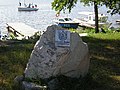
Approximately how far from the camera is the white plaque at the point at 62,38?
6514 mm

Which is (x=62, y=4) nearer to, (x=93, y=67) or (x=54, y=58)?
(x=93, y=67)

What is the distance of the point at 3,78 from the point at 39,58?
1.19 m

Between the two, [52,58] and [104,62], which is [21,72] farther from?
[104,62]

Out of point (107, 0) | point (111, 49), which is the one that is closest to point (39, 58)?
point (111, 49)

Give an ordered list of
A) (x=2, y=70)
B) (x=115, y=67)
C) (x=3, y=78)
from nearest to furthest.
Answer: (x=3, y=78) → (x=2, y=70) → (x=115, y=67)

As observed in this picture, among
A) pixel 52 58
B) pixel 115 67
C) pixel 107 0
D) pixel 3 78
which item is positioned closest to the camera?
pixel 52 58

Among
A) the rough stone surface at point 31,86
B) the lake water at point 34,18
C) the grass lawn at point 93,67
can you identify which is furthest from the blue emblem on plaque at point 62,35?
the lake water at point 34,18

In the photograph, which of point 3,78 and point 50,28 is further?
point 3,78

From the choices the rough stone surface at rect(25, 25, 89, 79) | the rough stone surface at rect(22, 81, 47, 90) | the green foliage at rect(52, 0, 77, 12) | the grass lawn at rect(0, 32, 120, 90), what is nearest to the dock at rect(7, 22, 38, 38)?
the green foliage at rect(52, 0, 77, 12)

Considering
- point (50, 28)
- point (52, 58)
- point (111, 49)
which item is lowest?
point (111, 49)

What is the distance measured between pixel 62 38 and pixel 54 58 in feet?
1.58

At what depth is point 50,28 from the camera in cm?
667

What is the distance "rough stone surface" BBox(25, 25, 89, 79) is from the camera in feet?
21.1

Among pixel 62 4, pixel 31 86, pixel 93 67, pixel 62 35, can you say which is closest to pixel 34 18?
pixel 62 4
